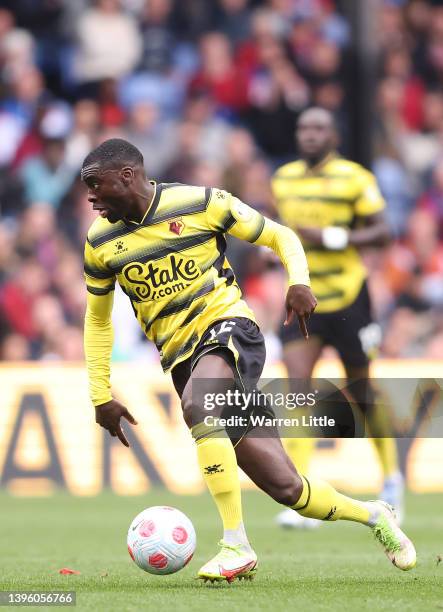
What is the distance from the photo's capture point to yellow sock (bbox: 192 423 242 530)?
18.8 ft

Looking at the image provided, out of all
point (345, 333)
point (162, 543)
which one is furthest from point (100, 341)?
point (345, 333)

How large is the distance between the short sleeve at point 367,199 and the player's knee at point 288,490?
3538mm

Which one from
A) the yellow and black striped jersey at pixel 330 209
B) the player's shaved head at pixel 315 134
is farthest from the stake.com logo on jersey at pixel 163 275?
the player's shaved head at pixel 315 134

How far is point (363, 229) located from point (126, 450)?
11.9ft

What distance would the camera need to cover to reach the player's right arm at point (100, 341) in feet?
20.0

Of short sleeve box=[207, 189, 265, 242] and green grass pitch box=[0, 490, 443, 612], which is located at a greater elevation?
short sleeve box=[207, 189, 265, 242]

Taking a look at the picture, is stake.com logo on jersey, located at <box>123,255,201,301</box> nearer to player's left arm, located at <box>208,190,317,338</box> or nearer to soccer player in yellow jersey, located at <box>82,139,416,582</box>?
soccer player in yellow jersey, located at <box>82,139,416,582</box>

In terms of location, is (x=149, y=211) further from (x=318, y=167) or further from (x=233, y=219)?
(x=318, y=167)

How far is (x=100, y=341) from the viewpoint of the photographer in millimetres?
6258

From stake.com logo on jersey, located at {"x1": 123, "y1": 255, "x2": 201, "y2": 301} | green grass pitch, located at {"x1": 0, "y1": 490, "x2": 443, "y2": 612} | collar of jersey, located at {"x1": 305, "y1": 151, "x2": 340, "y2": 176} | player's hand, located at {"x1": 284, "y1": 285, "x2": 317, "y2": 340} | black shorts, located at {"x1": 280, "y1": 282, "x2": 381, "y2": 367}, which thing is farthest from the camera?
collar of jersey, located at {"x1": 305, "y1": 151, "x2": 340, "y2": 176}

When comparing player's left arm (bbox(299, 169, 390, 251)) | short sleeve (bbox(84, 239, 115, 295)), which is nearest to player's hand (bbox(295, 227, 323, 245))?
player's left arm (bbox(299, 169, 390, 251))

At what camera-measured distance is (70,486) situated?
11.7 meters

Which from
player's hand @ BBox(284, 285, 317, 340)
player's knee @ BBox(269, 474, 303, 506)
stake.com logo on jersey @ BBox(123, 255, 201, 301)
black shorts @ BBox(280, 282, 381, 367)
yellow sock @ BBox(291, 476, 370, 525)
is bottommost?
yellow sock @ BBox(291, 476, 370, 525)

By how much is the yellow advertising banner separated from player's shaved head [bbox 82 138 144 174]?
5955 mm
